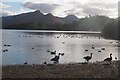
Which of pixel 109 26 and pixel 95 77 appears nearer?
pixel 95 77

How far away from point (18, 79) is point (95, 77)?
4.11 meters

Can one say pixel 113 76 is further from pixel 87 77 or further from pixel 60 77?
pixel 60 77

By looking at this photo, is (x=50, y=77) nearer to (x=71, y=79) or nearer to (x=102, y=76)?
(x=71, y=79)

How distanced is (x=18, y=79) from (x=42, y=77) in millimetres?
1291

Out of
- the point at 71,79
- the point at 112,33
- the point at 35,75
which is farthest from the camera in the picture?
the point at 112,33

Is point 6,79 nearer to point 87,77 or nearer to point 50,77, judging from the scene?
point 50,77

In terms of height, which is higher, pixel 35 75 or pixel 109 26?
pixel 109 26

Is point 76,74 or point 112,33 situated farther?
point 112,33

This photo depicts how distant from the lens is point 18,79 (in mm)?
15312

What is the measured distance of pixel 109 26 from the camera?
394 feet

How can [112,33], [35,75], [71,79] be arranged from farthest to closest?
[112,33]
[35,75]
[71,79]

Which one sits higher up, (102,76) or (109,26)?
(109,26)

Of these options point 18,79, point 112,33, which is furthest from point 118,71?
point 112,33

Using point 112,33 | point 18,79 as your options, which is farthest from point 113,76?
point 112,33
